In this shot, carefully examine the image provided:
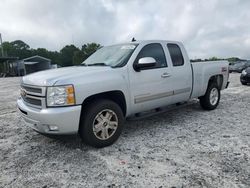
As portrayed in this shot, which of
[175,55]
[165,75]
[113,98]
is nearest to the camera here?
[113,98]

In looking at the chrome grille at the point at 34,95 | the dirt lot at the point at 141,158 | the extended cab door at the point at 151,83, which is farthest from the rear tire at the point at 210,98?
the chrome grille at the point at 34,95

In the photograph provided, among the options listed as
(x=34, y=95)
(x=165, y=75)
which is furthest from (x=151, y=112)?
(x=34, y=95)

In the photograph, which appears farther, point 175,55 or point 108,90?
point 175,55

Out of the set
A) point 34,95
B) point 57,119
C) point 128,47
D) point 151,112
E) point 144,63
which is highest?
point 128,47

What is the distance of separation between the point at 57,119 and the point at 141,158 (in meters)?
1.41

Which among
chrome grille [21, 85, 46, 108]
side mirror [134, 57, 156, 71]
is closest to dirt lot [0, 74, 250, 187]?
chrome grille [21, 85, 46, 108]

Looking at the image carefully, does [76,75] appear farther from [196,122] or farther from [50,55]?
[50,55]

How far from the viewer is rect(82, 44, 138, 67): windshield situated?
13.7 feet

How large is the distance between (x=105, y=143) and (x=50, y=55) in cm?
8055

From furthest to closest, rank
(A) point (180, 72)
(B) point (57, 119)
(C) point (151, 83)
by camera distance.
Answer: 1. (A) point (180, 72)
2. (C) point (151, 83)
3. (B) point (57, 119)

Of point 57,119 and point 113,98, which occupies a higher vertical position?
point 113,98

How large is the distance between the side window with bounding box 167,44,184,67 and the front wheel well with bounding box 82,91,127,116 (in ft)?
5.46

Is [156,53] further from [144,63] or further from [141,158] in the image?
[141,158]

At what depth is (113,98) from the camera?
4.01m
